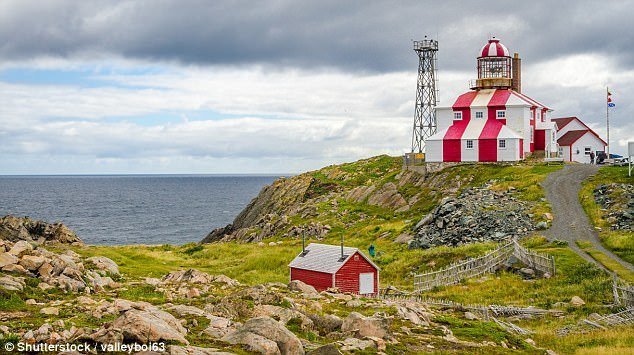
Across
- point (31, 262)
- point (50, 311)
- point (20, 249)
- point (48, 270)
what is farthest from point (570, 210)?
point (50, 311)

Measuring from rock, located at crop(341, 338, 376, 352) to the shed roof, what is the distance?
1701cm

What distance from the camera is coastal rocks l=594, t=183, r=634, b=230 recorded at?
5106 centimetres

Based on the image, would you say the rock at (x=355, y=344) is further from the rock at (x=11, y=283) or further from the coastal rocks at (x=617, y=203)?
the coastal rocks at (x=617, y=203)

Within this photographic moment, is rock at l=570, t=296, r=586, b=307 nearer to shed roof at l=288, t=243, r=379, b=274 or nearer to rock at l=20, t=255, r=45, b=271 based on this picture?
shed roof at l=288, t=243, r=379, b=274

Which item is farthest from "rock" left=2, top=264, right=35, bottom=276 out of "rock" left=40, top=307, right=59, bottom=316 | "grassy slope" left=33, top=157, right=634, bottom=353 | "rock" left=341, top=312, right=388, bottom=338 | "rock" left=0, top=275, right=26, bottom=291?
"rock" left=341, top=312, right=388, bottom=338

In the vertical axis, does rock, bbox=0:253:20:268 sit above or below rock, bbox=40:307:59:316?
above

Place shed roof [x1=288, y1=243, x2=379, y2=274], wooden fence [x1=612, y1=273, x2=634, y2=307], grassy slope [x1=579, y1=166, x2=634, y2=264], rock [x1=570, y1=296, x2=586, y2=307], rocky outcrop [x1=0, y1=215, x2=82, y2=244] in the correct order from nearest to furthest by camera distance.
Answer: wooden fence [x1=612, y1=273, x2=634, y2=307], rock [x1=570, y1=296, x2=586, y2=307], shed roof [x1=288, y1=243, x2=379, y2=274], grassy slope [x1=579, y1=166, x2=634, y2=264], rocky outcrop [x1=0, y1=215, x2=82, y2=244]

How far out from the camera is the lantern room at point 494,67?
257 feet

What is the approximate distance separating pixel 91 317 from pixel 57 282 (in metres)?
8.45

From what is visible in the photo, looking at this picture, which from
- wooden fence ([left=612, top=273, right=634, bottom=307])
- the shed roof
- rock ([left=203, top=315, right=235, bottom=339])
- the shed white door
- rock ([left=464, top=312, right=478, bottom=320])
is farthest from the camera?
the shed white door

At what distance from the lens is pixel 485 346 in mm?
25359

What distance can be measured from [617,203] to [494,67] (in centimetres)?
2864

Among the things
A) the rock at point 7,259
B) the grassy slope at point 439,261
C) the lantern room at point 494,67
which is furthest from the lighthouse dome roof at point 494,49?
the rock at point 7,259

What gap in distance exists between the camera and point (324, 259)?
A: 4150 centimetres
